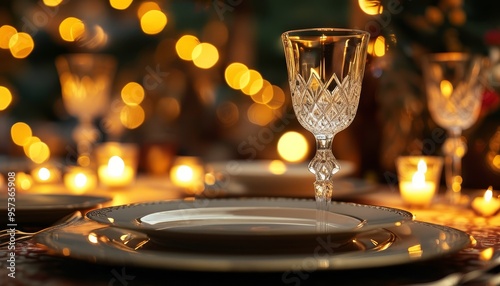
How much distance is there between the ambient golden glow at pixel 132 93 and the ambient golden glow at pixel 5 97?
16.5 inches

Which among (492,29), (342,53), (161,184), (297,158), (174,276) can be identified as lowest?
A: (174,276)

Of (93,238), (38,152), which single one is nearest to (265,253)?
(93,238)

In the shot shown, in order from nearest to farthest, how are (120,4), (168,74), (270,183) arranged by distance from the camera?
1. (270,183)
2. (120,4)
3. (168,74)

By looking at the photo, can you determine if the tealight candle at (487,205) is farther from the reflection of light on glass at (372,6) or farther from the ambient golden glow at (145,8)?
the ambient golden glow at (145,8)

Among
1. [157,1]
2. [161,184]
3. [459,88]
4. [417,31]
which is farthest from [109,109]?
[459,88]

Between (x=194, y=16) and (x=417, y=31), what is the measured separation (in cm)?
121

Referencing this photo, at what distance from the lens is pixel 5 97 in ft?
8.67

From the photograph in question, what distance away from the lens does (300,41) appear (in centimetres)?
73

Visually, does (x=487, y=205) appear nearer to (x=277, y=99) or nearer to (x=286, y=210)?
(x=286, y=210)

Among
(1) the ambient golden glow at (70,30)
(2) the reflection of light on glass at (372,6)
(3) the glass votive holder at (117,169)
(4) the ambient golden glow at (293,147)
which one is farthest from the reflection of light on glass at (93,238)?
(1) the ambient golden glow at (70,30)

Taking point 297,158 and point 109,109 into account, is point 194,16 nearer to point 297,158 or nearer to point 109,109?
point 109,109

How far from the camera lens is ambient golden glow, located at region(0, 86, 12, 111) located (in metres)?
2.61

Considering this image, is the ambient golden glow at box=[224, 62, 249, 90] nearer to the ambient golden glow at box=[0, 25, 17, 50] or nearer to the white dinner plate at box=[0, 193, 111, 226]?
the ambient golden glow at box=[0, 25, 17, 50]

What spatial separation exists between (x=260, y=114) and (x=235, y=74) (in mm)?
226
